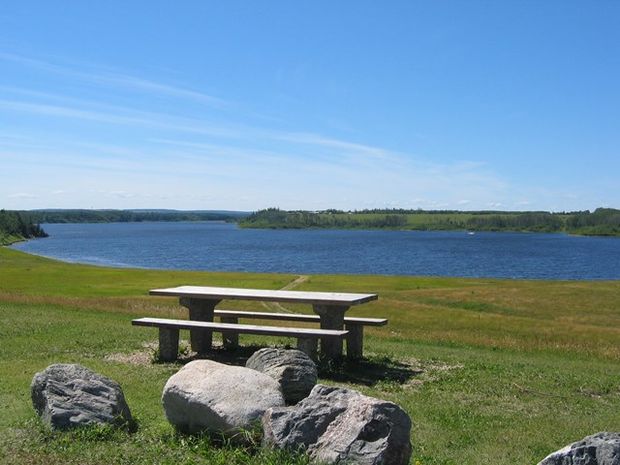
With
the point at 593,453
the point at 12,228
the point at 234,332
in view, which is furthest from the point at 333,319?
the point at 12,228

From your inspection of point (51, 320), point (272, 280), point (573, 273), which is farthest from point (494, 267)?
point (51, 320)

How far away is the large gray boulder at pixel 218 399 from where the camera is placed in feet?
28.3

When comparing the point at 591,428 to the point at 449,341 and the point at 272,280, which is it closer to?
the point at 449,341

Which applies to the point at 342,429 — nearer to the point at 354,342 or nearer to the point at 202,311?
the point at 354,342

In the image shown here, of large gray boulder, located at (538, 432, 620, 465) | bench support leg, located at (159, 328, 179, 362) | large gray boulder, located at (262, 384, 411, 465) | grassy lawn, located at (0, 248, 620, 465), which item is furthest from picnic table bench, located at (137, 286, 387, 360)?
large gray boulder, located at (538, 432, 620, 465)

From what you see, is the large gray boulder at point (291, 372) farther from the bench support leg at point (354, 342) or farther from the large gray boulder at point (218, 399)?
the bench support leg at point (354, 342)

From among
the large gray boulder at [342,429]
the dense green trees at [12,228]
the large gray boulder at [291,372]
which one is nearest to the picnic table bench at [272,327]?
the large gray boulder at [291,372]

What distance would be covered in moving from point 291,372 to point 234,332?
5.08 meters

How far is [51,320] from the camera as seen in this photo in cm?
2222

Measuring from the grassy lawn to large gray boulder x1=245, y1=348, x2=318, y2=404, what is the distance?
1892 millimetres

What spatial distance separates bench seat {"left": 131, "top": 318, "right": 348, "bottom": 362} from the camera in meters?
14.9

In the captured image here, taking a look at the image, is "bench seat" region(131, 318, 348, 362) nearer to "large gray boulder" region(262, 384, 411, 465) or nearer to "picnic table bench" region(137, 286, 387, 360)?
"picnic table bench" region(137, 286, 387, 360)

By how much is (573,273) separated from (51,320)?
77009 millimetres

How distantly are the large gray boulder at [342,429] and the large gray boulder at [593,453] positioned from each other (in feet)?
5.43
